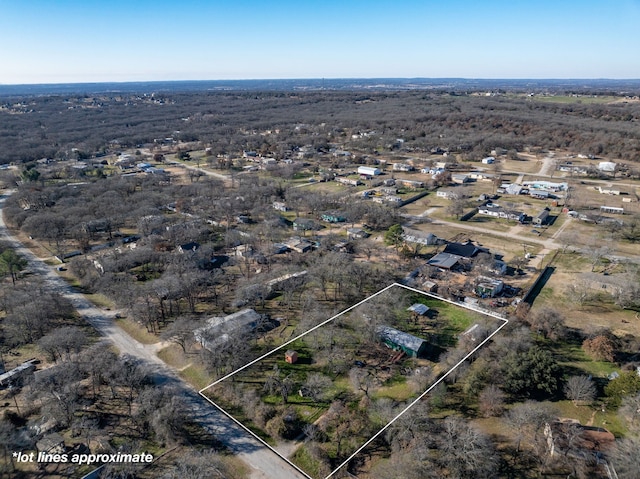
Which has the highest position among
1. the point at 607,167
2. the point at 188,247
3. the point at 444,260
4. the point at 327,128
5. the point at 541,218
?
the point at 327,128

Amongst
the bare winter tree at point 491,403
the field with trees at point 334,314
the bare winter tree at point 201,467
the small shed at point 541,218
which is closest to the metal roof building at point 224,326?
the field with trees at point 334,314

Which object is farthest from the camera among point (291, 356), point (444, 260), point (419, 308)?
point (444, 260)

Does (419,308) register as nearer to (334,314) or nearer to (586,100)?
(334,314)

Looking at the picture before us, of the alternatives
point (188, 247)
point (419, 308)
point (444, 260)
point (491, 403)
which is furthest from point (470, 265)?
point (188, 247)

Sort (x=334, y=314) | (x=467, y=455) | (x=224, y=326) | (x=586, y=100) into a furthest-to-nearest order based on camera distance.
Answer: (x=586, y=100), (x=334, y=314), (x=224, y=326), (x=467, y=455)

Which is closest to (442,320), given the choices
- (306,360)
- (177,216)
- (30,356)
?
(306,360)

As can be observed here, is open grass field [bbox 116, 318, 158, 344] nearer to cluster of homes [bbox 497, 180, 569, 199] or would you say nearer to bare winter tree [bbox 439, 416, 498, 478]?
bare winter tree [bbox 439, 416, 498, 478]

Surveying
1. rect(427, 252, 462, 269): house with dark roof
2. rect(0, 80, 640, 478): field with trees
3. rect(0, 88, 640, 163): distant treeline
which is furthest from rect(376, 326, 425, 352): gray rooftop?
rect(0, 88, 640, 163): distant treeline
